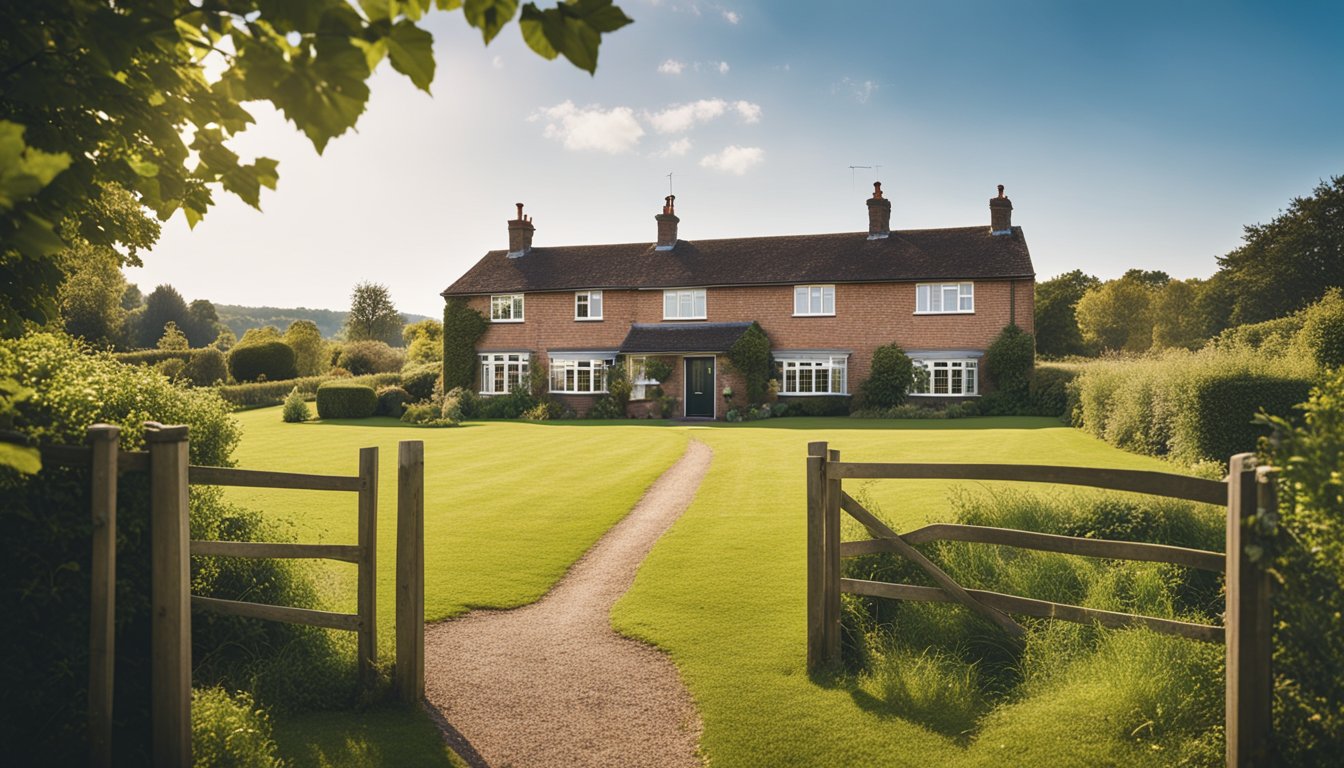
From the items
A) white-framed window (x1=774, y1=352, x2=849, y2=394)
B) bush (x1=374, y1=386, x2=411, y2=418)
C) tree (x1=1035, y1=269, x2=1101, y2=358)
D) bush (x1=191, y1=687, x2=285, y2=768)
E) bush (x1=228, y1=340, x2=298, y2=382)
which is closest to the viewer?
bush (x1=191, y1=687, x2=285, y2=768)

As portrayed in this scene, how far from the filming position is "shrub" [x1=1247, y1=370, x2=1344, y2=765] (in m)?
3.37

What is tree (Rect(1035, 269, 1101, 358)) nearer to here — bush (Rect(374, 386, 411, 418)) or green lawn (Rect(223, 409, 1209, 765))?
green lawn (Rect(223, 409, 1209, 765))

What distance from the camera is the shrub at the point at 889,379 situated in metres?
33.5

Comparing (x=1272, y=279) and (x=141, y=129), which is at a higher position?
(x=1272, y=279)

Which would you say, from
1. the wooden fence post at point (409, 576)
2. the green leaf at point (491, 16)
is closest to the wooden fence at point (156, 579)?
the wooden fence post at point (409, 576)

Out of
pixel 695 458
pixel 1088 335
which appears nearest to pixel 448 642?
pixel 695 458

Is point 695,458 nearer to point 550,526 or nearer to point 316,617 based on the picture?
point 550,526

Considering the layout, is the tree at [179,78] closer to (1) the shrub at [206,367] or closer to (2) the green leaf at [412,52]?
(2) the green leaf at [412,52]

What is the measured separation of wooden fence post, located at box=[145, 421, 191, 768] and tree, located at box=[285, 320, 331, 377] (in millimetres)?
53548

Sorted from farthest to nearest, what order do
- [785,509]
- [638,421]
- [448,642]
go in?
1. [638,421]
2. [785,509]
3. [448,642]

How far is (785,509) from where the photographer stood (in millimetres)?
12492

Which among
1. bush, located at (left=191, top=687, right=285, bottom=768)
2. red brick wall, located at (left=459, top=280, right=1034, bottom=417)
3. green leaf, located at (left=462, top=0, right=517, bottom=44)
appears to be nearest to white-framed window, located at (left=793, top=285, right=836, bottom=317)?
red brick wall, located at (left=459, top=280, right=1034, bottom=417)

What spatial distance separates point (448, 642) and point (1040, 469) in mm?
4936

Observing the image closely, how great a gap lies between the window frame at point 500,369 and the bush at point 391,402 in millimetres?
3906
